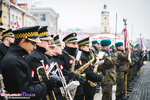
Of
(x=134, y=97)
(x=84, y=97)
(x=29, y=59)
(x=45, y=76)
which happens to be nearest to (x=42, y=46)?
(x=29, y=59)

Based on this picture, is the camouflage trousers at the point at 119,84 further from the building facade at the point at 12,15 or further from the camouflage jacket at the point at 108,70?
the building facade at the point at 12,15

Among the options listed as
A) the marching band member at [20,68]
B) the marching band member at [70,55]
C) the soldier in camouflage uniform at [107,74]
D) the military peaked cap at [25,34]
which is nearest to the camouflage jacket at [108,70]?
the soldier in camouflage uniform at [107,74]

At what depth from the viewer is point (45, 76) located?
3.27 metres

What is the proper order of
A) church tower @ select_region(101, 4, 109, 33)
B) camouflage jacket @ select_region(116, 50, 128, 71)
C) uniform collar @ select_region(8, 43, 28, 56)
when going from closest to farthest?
uniform collar @ select_region(8, 43, 28, 56) < camouflage jacket @ select_region(116, 50, 128, 71) < church tower @ select_region(101, 4, 109, 33)

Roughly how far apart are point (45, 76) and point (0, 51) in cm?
229

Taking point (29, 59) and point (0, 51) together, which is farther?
point (0, 51)

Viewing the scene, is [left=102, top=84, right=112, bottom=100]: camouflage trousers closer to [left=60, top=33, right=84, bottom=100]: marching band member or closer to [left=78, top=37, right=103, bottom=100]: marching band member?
[left=78, top=37, right=103, bottom=100]: marching band member

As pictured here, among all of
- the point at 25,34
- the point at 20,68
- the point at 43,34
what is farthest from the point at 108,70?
the point at 20,68

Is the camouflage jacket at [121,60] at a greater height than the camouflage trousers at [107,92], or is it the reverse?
the camouflage jacket at [121,60]

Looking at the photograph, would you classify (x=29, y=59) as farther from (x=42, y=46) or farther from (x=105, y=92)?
(x=105, y=92)

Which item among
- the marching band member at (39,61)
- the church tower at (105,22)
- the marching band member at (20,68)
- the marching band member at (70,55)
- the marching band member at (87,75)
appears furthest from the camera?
the church tower at (105,22)

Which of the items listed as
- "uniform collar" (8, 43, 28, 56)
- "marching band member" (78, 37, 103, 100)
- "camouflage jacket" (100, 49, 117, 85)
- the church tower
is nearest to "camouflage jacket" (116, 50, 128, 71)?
"camouflage jacket" (100, 49, 117, 85)

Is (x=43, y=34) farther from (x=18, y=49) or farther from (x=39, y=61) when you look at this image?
(x=18, y=49)

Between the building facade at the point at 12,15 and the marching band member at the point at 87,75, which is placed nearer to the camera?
the marching band member at the point at 87,75
